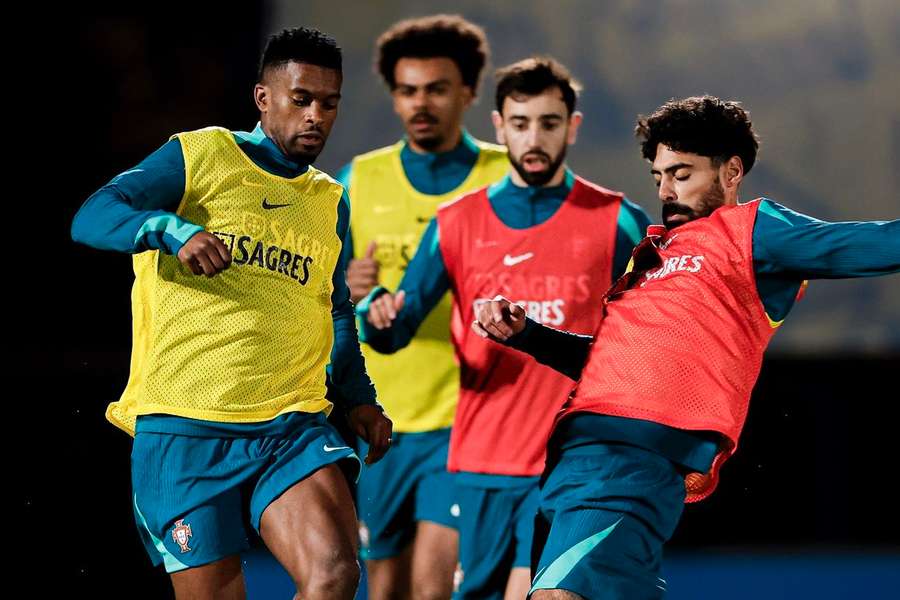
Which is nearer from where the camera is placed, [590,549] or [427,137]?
[590,549]

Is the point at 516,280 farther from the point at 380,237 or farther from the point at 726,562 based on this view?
the point at 726,562

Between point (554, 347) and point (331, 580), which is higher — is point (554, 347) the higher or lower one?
the higher one

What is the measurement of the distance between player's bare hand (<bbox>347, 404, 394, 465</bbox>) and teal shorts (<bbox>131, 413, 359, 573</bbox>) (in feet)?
0.81

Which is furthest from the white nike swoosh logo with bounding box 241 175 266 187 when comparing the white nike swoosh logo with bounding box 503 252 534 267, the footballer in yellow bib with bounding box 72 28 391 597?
the white nike swoosh logo with bounding box 503 252 534 267

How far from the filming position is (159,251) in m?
3.25

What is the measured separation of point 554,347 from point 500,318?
0.81 feet

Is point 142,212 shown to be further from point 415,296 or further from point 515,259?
point 515,259

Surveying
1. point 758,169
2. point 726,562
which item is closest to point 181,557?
point 726,562

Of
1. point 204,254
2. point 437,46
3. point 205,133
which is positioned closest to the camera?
point 204,254

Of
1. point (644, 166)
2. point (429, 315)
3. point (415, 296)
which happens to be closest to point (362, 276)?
point (429, 315)

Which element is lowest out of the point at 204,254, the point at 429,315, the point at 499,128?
the point at 429,315

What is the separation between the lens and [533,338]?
345 cm

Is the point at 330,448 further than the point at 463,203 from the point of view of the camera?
No

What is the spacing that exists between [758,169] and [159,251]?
14.5ft
